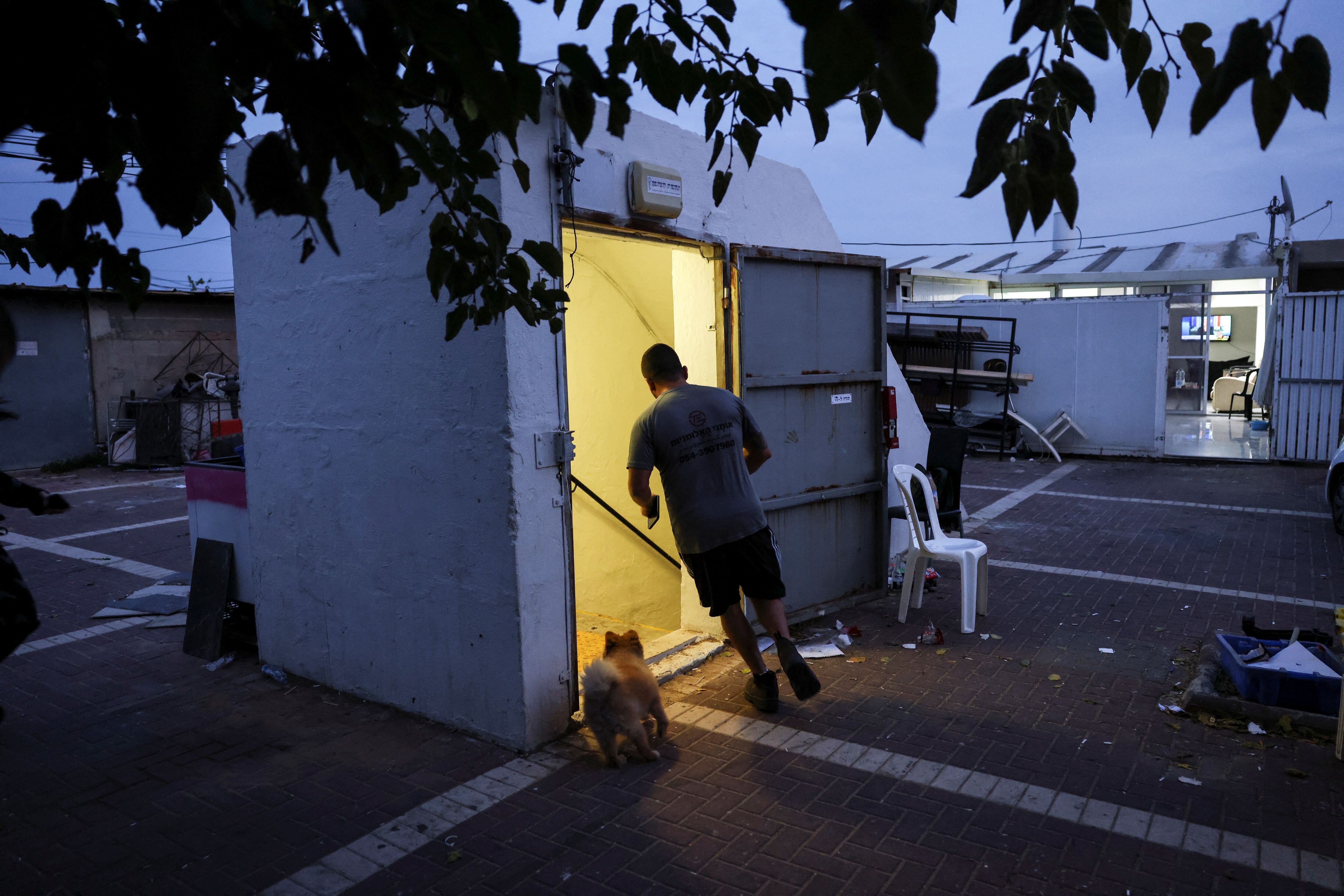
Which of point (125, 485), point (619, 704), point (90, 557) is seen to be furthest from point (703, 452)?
point (125, 485)

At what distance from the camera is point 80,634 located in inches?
252

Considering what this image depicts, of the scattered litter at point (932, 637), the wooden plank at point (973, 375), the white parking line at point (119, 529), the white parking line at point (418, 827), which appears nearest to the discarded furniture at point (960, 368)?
the wooden plank at point (973, 375)

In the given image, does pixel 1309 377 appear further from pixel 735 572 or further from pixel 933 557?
pixel 735 572

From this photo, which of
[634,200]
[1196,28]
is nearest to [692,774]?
[634,200]

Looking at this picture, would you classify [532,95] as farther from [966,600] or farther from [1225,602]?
[1225,602]

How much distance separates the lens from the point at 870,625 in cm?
619

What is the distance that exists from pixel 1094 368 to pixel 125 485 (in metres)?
16.8

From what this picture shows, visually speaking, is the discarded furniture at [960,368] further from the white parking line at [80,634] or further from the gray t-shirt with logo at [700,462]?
the white parking line at [80,634]

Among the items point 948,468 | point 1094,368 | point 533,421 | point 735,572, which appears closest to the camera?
point 533,421

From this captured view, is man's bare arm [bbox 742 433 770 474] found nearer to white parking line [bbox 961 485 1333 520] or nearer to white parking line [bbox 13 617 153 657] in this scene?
white parking line [bbox 13 617 153 657]

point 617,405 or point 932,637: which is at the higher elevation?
point 617,405

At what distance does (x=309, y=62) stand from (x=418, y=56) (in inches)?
23.2

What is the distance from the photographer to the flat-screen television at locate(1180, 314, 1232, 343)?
16516 millimetres

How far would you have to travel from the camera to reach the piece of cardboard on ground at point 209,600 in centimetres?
580
